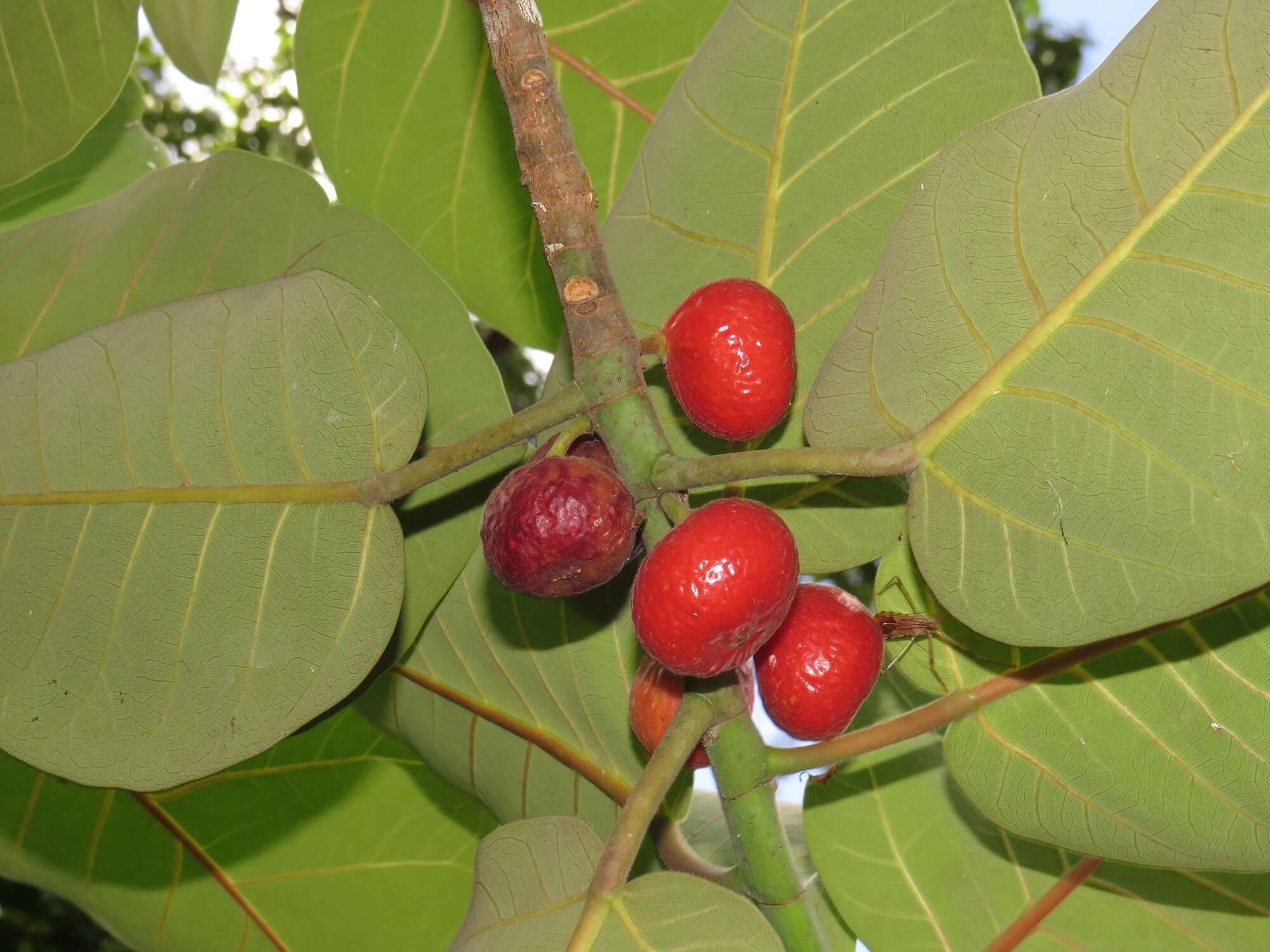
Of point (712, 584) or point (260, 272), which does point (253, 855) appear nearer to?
point (260, 272)

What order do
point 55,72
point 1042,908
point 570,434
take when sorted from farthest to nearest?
point 55,72, point 1042,908, point 570,434

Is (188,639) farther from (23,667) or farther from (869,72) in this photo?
(869,72)

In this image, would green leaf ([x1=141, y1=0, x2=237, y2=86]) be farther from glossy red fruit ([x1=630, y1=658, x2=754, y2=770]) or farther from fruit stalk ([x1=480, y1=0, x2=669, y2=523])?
glossy red fruit ([x1=630, y1=658, x2=754, y2=770])

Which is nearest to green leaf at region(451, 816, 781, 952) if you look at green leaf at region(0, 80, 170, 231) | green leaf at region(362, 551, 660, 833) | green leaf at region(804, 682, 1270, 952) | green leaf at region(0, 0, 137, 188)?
green leaf at region(362, 551, 660, 833)

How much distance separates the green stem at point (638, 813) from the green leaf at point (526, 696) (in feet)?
0.84

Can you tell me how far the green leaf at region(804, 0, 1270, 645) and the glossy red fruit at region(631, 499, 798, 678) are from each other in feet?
0.38

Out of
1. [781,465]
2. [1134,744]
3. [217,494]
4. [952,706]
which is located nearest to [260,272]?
[217,494]

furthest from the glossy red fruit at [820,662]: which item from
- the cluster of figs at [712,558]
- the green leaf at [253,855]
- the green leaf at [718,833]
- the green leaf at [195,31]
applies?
the green leaf at [195,31]

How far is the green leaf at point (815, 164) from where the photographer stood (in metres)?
0.91

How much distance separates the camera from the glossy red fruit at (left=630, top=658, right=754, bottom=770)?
0.82 metres

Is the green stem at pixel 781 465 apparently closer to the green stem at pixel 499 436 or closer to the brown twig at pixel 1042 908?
the green stem at pixel 499 436

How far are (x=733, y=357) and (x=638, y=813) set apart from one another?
0.95ft

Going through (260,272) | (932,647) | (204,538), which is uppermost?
(260,272)

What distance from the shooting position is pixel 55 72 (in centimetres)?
122
